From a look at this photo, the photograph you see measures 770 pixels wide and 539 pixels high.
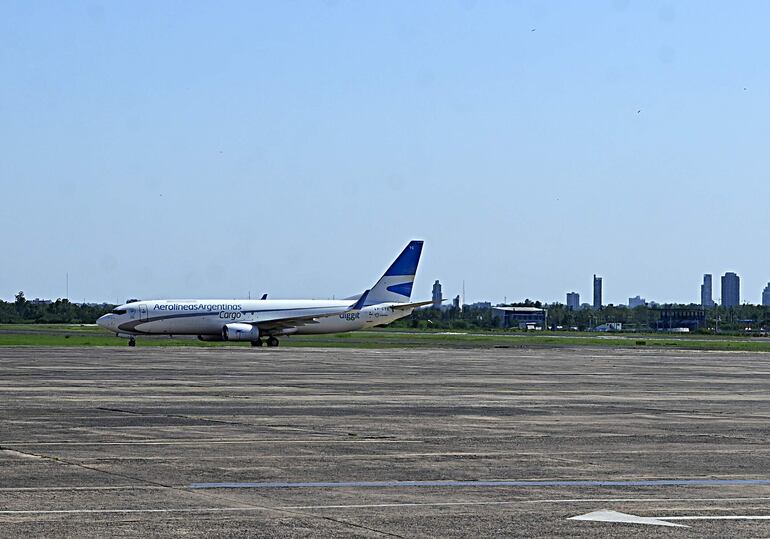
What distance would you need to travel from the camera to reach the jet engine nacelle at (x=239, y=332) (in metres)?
86.4

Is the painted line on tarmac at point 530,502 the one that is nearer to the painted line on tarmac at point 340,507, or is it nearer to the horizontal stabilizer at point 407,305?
the painted line on tarmac at point 340,507

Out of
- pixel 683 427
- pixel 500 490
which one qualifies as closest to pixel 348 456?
pixel 500 490

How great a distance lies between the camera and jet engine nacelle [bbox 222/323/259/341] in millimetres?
86375

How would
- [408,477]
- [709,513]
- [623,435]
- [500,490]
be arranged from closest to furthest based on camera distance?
[709,513], [500,490], [408,477], [623,435]

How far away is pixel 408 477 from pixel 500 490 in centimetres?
153

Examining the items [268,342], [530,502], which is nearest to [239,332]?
[268,342]

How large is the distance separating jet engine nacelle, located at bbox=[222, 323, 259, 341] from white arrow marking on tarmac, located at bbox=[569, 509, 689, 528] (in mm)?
73554

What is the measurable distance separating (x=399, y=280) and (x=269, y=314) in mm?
11287

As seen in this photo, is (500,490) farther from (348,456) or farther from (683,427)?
(683,427)

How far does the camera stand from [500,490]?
50.3 feet

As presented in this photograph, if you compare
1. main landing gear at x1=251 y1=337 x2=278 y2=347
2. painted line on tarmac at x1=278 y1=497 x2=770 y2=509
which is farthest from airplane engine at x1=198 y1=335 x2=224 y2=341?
painted line on tarmac at x1=278 y1=497 x2=770 y2=509

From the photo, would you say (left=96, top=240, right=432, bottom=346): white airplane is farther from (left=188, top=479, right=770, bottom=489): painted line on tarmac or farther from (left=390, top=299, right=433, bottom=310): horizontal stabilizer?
(left=188, top=479, right=770, bottom=489): painted line on tarmac

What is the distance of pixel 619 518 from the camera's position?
13.3 m

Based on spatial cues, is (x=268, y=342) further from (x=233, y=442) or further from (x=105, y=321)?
(x=233, y=442)
